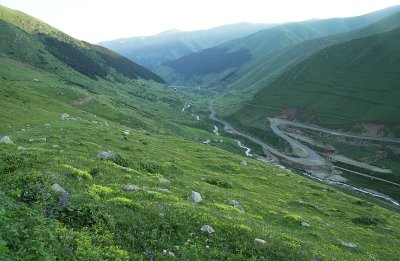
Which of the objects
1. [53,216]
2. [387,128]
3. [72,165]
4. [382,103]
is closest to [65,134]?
[72,165]

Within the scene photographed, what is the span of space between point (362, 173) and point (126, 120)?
88794 millimetres

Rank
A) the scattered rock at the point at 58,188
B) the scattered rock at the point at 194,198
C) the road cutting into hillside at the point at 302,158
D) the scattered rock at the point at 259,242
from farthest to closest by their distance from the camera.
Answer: the road cutting into hillside at the point at 302,158 → the scattered rock at the point at 194,198 → the scattered rock at the point at 259,242 → the scattered rock at the point at 58,188

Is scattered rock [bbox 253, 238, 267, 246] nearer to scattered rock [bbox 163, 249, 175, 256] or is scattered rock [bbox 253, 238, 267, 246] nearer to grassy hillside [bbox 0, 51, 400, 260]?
grassy hillside [bbox 0, 51, 400, 260]

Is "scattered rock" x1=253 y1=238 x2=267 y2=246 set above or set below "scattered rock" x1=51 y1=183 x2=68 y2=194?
below

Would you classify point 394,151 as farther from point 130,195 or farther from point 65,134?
point 130,195

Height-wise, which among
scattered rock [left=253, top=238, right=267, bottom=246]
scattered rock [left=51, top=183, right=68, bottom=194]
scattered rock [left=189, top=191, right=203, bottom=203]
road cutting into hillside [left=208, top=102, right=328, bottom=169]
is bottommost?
road cutting into hillside [left=208, top=102, right=328, bottom=169]

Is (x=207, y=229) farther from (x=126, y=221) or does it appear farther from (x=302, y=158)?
(x=302, y=158)

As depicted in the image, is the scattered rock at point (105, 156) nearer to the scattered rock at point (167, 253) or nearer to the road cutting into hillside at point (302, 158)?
the scattered rock at point (167, 253)

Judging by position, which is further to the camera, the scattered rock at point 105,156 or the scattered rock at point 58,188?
the scattered rock at point 105,156

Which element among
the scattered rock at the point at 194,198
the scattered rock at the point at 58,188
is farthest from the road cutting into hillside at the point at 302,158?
the scattered rock at the point at 58,188

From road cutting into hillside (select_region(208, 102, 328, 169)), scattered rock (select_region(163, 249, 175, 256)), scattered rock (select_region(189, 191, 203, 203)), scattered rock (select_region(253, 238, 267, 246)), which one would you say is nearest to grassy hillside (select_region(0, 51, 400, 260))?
scattered rock (select_region(163, 249, 175, 256))

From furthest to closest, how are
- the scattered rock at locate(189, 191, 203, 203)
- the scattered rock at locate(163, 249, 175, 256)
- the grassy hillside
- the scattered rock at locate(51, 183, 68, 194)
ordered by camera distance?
the scattered rock at locate(189, 191, 203, 203) < the scattered rock at locate(51, 183, 68, 194) < the scattered rock at locate(163, 249, 175, 256) < the grassy hillside

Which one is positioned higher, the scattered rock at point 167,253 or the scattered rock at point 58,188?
the scattered rock at point 58,188

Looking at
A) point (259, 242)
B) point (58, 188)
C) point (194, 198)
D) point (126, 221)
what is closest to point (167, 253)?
point (126, 221)
